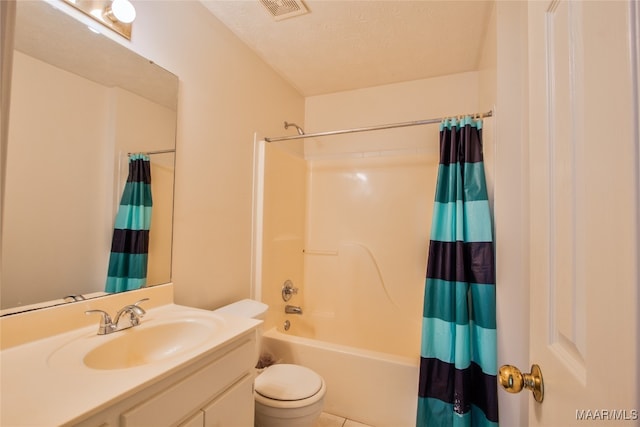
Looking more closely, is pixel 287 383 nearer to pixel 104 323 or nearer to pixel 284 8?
pixel 104 323

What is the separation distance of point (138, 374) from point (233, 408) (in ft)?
1.43

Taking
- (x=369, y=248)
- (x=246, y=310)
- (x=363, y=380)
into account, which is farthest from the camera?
(x=369, y=248)

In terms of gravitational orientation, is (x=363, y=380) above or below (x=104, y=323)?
below

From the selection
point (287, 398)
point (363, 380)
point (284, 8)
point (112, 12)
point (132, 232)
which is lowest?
point (363, 380)

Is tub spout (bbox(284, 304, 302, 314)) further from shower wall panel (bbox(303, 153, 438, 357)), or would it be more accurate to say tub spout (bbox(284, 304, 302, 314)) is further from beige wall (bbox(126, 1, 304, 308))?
beige wall (bbox(126, 1, 304, 308))

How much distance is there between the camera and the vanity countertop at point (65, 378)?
1.75ft

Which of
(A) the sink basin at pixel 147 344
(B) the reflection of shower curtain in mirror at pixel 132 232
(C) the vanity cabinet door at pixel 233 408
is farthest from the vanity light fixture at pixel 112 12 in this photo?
(C) the vanity cabinet door at pixel 233 408

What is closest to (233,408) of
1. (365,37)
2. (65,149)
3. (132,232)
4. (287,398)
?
(287,398)

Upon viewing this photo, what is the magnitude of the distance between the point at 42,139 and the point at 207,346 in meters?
0.87

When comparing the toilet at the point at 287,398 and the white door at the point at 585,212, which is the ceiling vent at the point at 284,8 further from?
the toilet at the point at 287,398

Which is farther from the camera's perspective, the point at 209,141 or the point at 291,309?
the point at 291,309

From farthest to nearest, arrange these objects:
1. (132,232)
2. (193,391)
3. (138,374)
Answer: (132,232), (193,391), (138,374)

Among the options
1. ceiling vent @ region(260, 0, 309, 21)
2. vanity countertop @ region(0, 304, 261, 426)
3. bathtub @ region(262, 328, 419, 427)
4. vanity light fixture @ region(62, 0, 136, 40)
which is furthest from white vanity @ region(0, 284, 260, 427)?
ceiling vent @ region(260, 0, 309, 21)

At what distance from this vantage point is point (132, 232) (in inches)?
45.4
